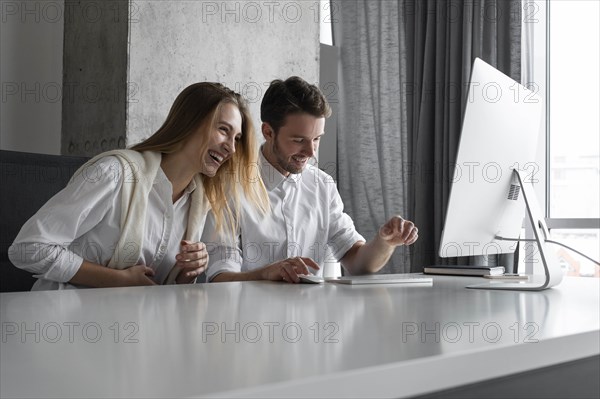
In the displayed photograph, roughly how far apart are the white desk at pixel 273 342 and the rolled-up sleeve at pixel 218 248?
778 millimetres

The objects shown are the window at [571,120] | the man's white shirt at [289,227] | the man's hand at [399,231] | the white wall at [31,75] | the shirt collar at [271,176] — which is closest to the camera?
the man's hand at [399,231]

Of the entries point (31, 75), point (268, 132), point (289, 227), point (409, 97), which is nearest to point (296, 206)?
point (289, 227)

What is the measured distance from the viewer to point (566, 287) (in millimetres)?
1604

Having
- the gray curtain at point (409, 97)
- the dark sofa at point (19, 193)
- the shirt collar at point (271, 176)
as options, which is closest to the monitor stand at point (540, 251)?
the shirt collar at point (271, 176)

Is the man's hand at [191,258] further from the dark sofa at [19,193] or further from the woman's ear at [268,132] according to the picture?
the woman's ear at [268,132]

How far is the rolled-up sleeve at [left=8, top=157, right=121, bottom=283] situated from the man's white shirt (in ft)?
1.27

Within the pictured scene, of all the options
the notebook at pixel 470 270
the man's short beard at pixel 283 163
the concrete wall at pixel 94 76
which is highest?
the concrete wall at pixel 94 76

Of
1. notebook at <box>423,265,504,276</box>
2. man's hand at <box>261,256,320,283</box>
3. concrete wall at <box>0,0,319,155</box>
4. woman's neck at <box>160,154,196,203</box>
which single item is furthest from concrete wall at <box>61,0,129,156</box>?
notebook at <box>423,265,504,276</box>

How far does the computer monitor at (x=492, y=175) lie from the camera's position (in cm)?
146

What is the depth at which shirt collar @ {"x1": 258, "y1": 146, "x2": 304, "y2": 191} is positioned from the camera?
2424 mm

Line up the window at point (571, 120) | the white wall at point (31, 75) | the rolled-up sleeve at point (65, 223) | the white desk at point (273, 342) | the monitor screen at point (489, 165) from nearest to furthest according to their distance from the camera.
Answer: the white desk at point (273, 342) < the monitor screen at point (489, 165) < the rolled-up sleeve at point (65, 223) < the white wall at point (31, 75) < the window at point (571, 120)

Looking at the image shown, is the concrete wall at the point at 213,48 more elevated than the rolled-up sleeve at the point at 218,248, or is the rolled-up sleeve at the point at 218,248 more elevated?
the concrete wall at the point at 213,48

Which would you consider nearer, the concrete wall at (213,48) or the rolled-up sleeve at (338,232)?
the rolled-up sleeve at (338,232)

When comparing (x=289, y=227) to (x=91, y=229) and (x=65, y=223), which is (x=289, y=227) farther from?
(x=65, y=223)
